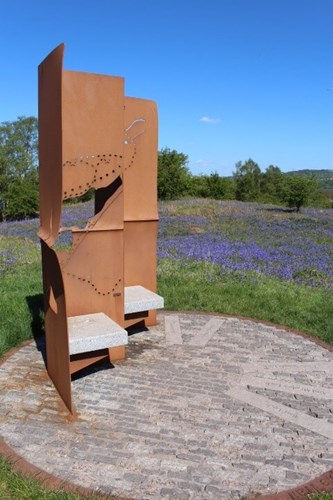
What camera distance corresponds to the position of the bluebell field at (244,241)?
428 inches

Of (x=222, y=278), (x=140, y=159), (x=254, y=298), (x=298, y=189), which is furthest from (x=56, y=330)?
(x=298, y=189)

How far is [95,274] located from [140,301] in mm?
868

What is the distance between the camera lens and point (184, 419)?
4.16 m

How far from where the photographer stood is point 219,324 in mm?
6855

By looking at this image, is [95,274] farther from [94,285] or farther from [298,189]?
[298,189]

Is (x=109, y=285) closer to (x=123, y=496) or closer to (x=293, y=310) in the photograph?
(x=123, y=496)

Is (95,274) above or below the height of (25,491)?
above

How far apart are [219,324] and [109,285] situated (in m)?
2.10

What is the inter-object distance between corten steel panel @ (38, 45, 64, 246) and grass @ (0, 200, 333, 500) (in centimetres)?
205

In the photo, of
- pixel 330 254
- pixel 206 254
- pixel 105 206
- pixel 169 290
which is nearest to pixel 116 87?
pixel 105 206

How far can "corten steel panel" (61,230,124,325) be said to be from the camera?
5352 millimetres

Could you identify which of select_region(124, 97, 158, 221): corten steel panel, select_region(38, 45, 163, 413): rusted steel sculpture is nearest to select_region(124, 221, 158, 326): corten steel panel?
select_region(124, 97, 158, 221): corten steel panel

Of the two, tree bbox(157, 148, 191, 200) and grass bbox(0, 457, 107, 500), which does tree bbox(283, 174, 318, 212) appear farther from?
grass bbox(0, 457, 107, 500)

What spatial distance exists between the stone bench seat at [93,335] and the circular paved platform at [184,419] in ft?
1.42
